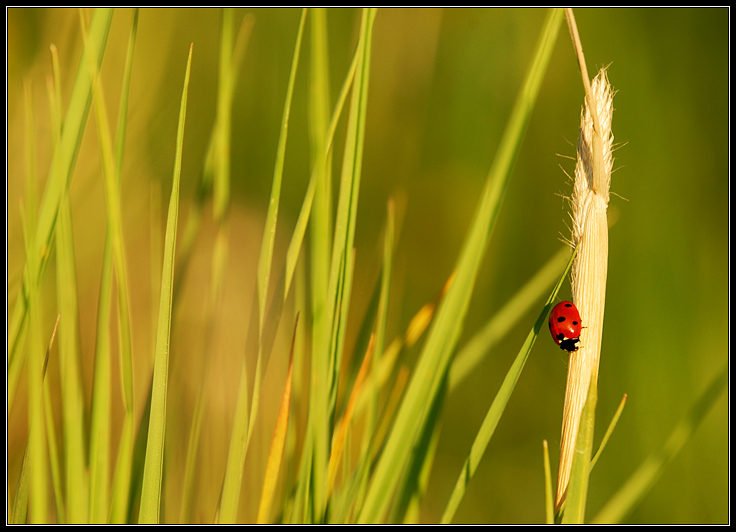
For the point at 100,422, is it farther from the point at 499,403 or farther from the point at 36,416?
the point at 499,403

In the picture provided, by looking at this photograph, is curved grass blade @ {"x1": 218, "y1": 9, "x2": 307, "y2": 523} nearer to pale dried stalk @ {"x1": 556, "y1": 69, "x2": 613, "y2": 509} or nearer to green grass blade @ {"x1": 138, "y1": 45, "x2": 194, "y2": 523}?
green grass blade @ {"x1": 138, "y1": 45, "x2": 194, "y2": 523}

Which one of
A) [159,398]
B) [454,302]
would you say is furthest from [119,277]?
[454,302]

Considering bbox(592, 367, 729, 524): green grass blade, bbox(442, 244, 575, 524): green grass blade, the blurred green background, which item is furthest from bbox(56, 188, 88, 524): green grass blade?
the blurred green background

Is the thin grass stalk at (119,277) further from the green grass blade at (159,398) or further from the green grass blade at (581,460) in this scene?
the green grass blade at (581,460)

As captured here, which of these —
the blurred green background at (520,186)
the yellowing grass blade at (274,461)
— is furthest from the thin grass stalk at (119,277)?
the blurred green background at (520,186)

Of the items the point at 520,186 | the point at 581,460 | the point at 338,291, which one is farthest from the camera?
the point at 520,186
